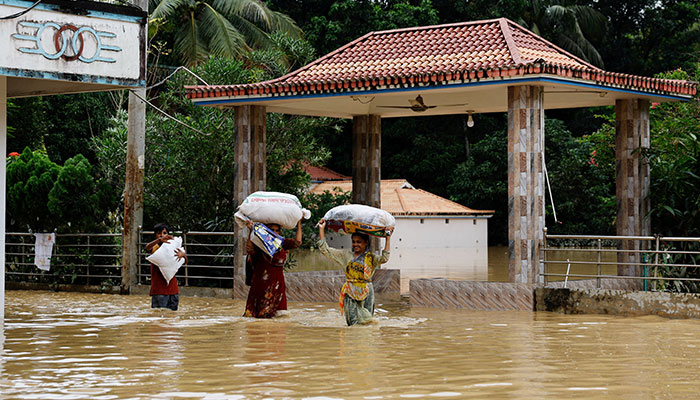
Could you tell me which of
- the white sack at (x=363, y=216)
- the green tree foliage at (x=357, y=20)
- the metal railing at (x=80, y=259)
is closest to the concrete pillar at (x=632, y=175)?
the white sack at (x=363, y=216)

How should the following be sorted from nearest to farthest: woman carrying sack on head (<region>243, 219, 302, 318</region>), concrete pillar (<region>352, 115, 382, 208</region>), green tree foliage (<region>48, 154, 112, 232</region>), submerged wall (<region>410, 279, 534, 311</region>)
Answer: woman carrying sack on head (<region>243, 219, 302, 318</region>)
submerged wall (<region>410, 279, 534, 311</region>)
green tree foliage (<region>48, 154, 112, 232</region>)
concrete pillar (<region>352, 115, 382, 208</region>)

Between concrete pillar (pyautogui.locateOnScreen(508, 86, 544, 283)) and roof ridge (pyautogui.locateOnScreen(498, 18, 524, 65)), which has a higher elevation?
roof ridge (pyautogui.locateOnScreen(498, 18, 524, 65))

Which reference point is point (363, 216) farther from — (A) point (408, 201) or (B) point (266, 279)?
(A) point (408, 201)

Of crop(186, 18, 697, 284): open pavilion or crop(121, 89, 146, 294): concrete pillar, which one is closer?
crop(186, 18, 697, 284): open pavilion

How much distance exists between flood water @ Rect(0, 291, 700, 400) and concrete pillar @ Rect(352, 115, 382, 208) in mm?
6168

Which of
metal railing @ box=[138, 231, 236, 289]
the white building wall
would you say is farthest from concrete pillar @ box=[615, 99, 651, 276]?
the white building wall

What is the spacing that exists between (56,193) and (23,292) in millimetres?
A: 2245

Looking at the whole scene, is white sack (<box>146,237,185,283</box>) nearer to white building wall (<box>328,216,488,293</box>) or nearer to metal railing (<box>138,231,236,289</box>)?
metal railing (<box>138,231,236,289</box>)

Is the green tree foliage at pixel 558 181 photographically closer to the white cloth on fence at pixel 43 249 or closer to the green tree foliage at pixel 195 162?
the green tree foliage at pixel 195 162

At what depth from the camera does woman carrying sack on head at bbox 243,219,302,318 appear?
14.0 metres

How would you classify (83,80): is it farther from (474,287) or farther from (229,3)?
(229,3)

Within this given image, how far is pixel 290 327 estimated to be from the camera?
1338cm

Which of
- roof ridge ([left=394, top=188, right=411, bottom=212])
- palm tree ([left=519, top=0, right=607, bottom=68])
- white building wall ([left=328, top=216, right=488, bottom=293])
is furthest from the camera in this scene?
palm tree ([left=519, top=0, right=607, bottom=68])

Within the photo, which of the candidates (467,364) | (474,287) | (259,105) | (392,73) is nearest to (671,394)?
(467,364)
